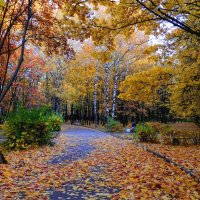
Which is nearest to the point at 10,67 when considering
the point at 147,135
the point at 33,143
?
the point at 33,143

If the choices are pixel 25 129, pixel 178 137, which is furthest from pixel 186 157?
pixel 25 129

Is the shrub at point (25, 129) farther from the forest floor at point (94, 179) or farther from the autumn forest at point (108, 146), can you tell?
the forest floor at point (94, 179)

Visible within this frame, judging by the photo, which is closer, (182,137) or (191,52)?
(191,52)

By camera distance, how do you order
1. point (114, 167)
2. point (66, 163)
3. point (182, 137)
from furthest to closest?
point (182, 137)
point (66, 163)
point (114, 167)

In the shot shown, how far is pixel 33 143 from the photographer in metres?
11.6

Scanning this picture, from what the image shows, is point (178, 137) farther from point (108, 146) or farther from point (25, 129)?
point (25, 129)

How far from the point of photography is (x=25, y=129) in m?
11.4

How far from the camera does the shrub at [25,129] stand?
36.6 ft

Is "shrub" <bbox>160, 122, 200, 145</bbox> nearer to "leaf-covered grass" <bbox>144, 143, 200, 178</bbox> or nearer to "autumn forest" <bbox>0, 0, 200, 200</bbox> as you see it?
"autumn forest" <bbox>0, 0, 200, 200</bbox>

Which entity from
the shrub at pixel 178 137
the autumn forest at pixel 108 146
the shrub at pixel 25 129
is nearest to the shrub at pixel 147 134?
the autumn forest at pixel 108 146

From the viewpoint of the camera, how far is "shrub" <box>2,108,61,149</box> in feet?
36.6

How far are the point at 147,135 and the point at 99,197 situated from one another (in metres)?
9.93

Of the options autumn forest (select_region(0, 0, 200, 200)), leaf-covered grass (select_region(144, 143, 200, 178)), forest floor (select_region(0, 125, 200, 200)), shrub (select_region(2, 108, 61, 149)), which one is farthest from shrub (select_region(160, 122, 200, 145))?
shrub (select_region(2, 108, 61, 149))

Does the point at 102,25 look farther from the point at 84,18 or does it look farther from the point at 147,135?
the point at 147,135
